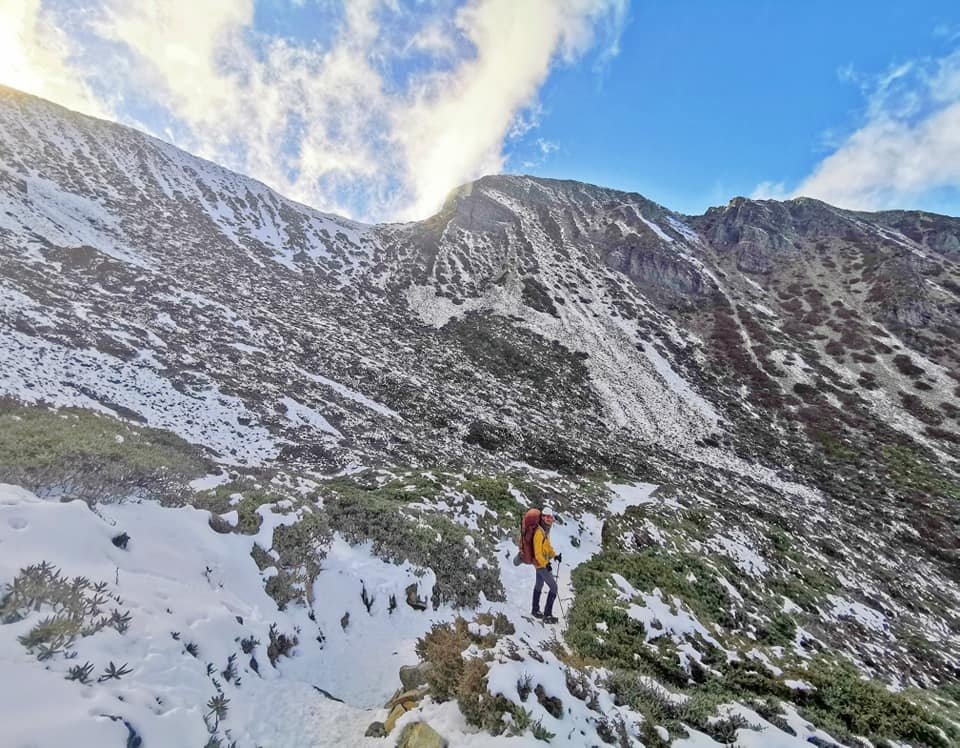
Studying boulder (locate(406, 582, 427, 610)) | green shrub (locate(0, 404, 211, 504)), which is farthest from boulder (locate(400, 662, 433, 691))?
green shrub (locate(0, 404, 211, 504))

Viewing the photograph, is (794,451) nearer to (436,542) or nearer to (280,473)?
(436,542)

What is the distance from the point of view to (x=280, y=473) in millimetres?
16828

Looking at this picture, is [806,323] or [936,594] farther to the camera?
[806,323]

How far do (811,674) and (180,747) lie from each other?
10.5m

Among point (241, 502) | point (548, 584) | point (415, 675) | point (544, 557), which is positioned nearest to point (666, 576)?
point (548, 584)

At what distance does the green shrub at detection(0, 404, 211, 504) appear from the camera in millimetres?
9203

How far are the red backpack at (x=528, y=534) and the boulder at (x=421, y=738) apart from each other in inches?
182

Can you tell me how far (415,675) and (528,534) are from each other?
146 inches

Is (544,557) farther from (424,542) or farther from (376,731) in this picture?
(376,731)

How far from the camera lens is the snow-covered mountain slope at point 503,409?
10031 millimetres

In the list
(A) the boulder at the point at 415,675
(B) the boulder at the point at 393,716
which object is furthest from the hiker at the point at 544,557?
(B) the boulder at the point at 393,716

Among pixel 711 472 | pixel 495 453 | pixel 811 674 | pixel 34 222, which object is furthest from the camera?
pixel 34 222

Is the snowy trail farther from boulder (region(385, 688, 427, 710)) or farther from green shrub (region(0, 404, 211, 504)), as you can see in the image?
green shrub (region(0, 404, 211, 504))

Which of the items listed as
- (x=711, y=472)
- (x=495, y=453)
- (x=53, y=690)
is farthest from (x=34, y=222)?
(x=711, y=472)
